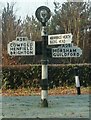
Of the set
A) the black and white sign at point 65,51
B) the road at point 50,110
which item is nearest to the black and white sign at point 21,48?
the black and white sign at point 65,51

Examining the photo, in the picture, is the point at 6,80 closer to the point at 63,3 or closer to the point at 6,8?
the point at 6,8

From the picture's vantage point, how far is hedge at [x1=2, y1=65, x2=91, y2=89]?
19.0 metres

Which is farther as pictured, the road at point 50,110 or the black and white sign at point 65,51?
the black and white sign at point 65,51

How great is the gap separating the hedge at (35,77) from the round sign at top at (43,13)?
28.5 feet

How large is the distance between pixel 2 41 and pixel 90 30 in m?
8.96

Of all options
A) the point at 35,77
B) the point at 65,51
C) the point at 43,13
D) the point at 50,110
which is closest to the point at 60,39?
the point at 65,51

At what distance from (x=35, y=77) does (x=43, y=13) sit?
887cm

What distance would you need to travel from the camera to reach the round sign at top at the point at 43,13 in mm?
10555

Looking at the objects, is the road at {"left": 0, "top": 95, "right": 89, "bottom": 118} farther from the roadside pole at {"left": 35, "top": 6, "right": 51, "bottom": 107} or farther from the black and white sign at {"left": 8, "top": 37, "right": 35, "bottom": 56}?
the black and white sign at {"left": 8, "top": 37, "right": 35, "bottom": 56}

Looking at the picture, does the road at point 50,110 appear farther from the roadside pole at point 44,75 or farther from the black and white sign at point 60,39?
the black and white sign at point 60,39

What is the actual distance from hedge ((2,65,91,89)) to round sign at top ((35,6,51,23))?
868cm

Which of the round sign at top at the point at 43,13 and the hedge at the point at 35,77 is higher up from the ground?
the round sign at top at the point at 43,13

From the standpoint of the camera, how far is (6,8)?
32.9 metres

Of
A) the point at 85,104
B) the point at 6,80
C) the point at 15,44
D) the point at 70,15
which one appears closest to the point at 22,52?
the point at 15,44
